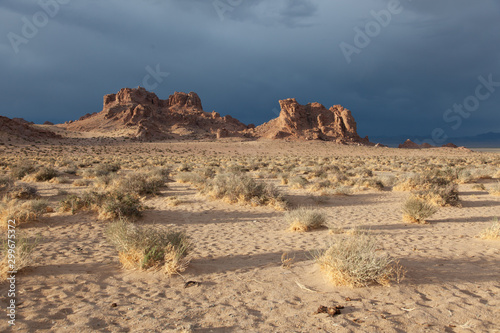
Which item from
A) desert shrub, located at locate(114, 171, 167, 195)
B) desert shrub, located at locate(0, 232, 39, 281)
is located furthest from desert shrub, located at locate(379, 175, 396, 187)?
desert shrub, located at locate(0, 232, 39, 281)

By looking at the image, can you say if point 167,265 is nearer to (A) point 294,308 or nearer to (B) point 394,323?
(A) point 294,308

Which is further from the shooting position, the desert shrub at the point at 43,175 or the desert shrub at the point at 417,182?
the desert shrub at the point at 43,175

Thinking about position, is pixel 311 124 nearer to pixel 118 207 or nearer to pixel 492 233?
pixel 492 233

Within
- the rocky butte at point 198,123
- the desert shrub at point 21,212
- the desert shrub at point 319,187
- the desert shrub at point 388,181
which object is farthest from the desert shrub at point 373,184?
the rocky butte at point 198,123

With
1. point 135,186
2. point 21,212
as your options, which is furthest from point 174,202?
point 21,212

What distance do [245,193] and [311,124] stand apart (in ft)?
261

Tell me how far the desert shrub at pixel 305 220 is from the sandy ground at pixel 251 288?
309 millimetres

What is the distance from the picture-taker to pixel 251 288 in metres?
4.68

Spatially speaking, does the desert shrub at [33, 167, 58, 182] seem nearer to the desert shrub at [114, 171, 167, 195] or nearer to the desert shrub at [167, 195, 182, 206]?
the desert shrub at [114, 171, 167, 195]

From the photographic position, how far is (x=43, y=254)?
6.09 m

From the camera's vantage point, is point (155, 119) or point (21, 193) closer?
point (21, 193)

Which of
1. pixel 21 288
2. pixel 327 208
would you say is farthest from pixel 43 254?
pixel 327 208

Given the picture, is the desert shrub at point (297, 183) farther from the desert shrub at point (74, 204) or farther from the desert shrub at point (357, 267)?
the desert shrub at point (357, 267)

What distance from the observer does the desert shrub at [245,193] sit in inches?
462
